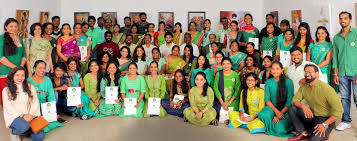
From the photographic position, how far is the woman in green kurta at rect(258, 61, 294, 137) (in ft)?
16.6

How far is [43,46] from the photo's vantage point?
20.4 feet

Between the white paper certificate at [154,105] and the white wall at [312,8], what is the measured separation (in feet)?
12.3

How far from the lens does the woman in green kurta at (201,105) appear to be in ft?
18.3

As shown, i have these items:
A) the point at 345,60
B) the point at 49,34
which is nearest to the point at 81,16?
the point at 49,34

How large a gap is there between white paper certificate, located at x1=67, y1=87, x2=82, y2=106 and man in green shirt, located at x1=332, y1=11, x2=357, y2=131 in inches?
173

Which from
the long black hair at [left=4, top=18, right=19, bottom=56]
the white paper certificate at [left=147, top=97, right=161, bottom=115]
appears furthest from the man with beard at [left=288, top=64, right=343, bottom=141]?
the long black hair at [left=4, top=18, right=19, bottom=56]

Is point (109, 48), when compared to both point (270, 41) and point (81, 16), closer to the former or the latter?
point (81, 16)

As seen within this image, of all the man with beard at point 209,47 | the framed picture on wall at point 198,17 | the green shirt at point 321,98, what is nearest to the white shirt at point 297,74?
the green shirt at point 321,98

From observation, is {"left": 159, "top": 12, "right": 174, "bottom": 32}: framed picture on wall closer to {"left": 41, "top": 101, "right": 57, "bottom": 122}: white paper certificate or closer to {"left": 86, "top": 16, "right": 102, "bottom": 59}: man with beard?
{"left": 86, "top": 16, "right": 102, "bottom": 59}: man with beard

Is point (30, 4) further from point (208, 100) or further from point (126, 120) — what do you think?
point (208, 100)

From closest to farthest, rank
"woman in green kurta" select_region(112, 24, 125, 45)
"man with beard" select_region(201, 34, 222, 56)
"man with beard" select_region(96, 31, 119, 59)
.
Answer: "man with beard" select_region(96, 31, 119, 59)
"man with beard" select_region(201, 34, 222, 56)
"woman in green kurta" select_region(112, 24, 125, 45)

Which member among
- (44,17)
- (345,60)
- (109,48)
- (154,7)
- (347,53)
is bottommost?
(345,60)

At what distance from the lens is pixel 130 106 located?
19.7ft

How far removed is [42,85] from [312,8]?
6.11 metres
